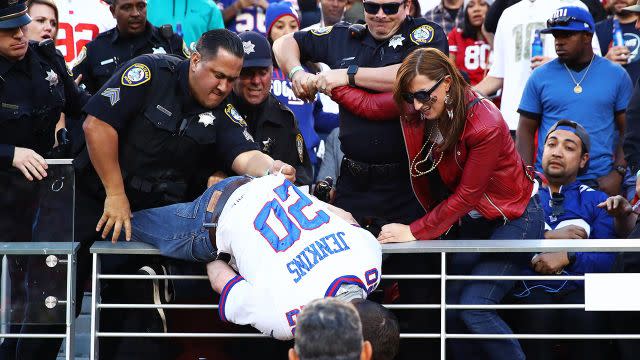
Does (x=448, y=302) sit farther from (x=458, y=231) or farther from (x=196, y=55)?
(x=196, y=55)

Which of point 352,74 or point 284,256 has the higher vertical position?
point 352,74

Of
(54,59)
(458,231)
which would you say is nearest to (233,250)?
(458,231)

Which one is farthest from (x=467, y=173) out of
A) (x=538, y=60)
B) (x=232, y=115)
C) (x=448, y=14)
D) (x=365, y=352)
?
(x=448, y=14)

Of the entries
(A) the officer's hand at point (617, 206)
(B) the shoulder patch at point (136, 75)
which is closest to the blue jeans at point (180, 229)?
(B) the shoulder patch at point (136, 75)

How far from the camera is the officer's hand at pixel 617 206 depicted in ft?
17.6

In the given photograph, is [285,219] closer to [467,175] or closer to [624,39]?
[467,175]

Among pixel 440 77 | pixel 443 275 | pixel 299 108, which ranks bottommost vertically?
pixel 443 275

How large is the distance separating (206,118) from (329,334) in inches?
90.3

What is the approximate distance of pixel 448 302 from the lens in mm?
5004

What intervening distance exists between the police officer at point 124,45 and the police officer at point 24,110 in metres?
0.78

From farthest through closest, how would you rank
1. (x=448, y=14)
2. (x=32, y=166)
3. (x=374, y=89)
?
(x=448, y=14)
(x=374, y=89)
(x=32, y=166)

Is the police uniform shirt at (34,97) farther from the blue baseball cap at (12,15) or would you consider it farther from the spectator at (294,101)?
the spectator at (294,101)

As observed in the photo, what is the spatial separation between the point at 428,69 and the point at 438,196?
759 millimetres

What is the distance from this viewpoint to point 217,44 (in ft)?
16.2
